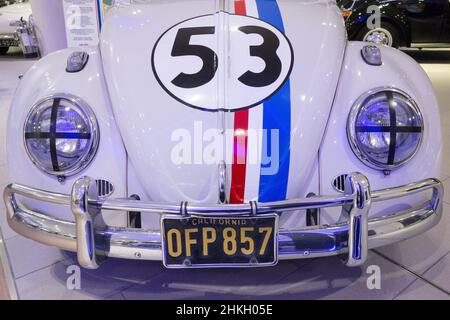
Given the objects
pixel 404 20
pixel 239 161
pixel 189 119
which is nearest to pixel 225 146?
pixel 239 161

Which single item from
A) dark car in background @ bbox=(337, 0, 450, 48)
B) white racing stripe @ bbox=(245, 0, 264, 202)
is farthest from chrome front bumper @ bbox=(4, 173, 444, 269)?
dark car in background @ bbox=(337, 0, 450, 48)

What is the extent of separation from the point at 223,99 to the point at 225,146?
0.20m

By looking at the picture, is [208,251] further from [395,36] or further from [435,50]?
[435,50]

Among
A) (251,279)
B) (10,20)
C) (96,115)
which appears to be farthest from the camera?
(10,20)

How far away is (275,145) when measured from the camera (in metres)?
1.64

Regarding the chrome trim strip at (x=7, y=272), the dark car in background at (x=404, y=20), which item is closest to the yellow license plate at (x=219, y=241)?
the chrome trim strip at (x=7, y=272)

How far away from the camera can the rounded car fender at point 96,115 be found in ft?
5.50

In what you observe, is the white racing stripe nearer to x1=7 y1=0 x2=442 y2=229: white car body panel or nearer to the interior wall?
x1=7 y1=0 x2=442 y2=229: white car body panel

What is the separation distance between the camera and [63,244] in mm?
1560

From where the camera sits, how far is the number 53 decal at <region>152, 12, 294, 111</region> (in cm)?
171

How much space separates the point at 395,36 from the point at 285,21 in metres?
5.50

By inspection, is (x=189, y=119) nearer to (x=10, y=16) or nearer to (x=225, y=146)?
(x=225, y=146)

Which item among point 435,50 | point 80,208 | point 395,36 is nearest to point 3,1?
point 395,36
